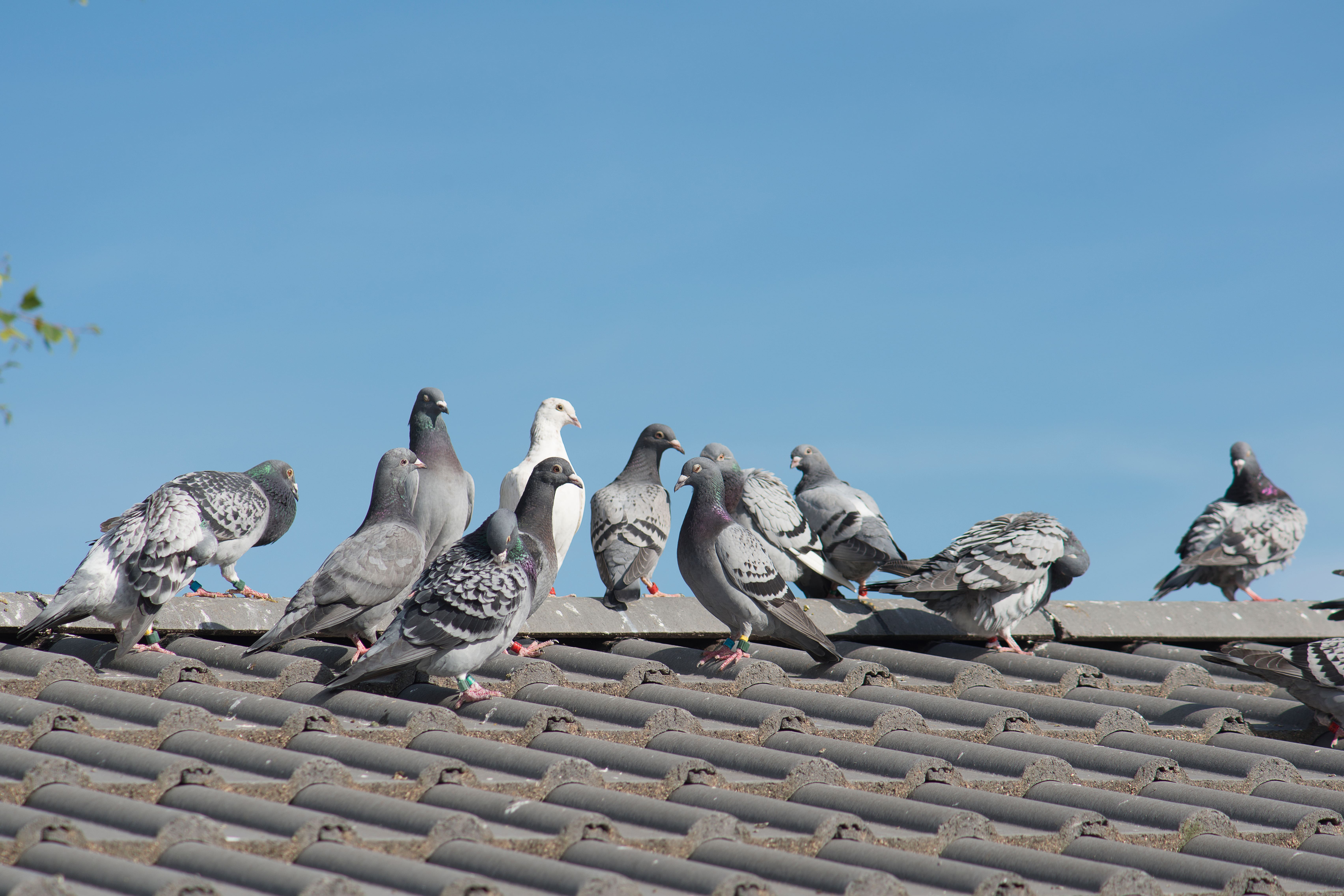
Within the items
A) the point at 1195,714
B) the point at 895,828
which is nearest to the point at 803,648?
the point at 1195,714

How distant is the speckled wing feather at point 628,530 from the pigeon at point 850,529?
146cm

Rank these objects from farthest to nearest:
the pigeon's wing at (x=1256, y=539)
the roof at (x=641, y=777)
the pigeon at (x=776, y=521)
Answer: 1. the pigeon's wing at (x=1256, y=539)
2. the pigeon at (x=776, y=521)
3. the roof at (x=641, y=777)

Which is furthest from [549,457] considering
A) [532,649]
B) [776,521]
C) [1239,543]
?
[1239,543]

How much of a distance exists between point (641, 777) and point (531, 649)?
1.70 metres

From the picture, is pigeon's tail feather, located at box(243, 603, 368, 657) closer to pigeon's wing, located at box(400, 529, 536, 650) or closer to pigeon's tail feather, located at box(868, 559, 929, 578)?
pigeon's wing, located at box(400, 529, 536, 650)

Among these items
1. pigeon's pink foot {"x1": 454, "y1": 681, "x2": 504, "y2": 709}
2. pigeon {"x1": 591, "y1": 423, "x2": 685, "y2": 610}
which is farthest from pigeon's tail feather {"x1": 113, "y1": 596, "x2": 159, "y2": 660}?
pigeon {"x1": 591, "y1": 423, "x2": 685, "y2": 610}

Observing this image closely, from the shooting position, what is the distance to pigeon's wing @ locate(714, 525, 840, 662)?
6039mm

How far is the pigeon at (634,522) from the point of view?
281 inches

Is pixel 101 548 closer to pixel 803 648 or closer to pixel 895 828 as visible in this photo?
pixel 803 648

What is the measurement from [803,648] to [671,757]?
6.78ft

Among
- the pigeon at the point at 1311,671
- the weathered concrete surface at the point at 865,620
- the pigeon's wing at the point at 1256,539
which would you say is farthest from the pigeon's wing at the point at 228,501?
the pigeon's wing at the point at 1256,539

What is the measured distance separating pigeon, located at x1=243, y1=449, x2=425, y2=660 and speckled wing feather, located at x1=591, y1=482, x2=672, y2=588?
1.17 m

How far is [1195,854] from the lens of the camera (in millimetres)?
4059

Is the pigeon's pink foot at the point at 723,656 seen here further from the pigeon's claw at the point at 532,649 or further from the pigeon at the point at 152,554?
the pigeon at the point at 152,554
